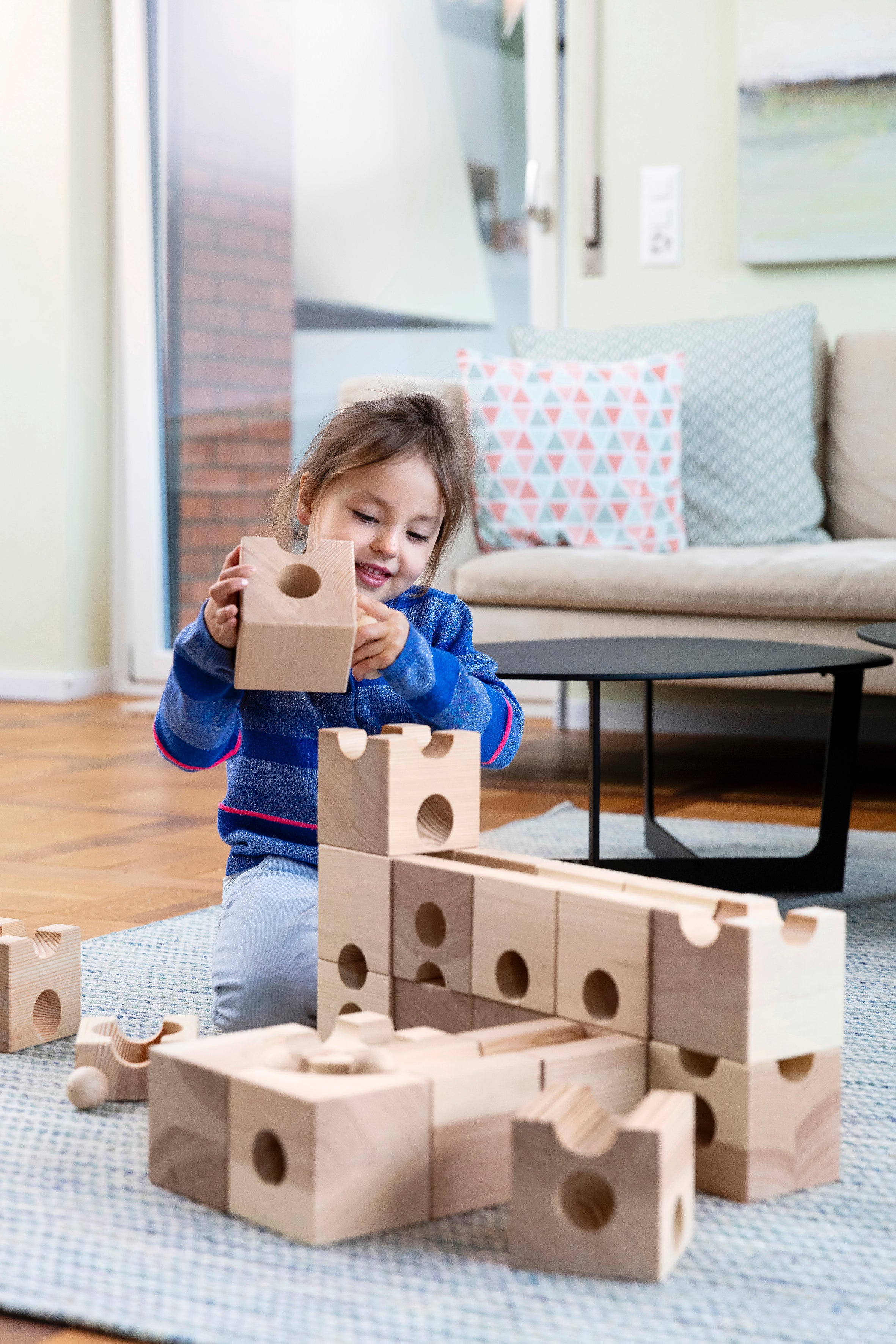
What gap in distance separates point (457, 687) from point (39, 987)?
42 centimetres

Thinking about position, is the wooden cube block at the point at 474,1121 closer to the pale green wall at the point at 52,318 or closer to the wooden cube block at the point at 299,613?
the wooden cube block at the point at 299,613

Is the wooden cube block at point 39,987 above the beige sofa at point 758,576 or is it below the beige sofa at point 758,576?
below

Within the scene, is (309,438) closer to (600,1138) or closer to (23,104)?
(23,104)

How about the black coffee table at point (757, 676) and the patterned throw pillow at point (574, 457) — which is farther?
the patterned throw pillow at point (574, 457)

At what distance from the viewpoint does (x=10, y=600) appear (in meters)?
3.81

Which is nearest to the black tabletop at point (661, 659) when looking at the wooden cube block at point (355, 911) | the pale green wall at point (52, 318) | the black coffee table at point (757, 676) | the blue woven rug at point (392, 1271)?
the black coffee table at point (757, 676)

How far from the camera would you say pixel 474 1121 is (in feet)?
2.69

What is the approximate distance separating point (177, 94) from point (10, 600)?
1.43 m

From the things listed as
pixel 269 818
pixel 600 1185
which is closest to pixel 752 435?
pixel 269 818

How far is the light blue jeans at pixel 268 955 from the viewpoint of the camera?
117cm

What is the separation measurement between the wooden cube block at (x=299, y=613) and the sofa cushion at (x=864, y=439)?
2.12m

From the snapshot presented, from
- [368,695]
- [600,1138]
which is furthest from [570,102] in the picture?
[600,1138]

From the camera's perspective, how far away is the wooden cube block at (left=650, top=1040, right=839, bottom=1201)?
2.69 feet

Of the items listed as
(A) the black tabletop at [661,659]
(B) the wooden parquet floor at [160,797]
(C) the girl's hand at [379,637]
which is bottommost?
(B) the wooden parquet floor at [160,797]
